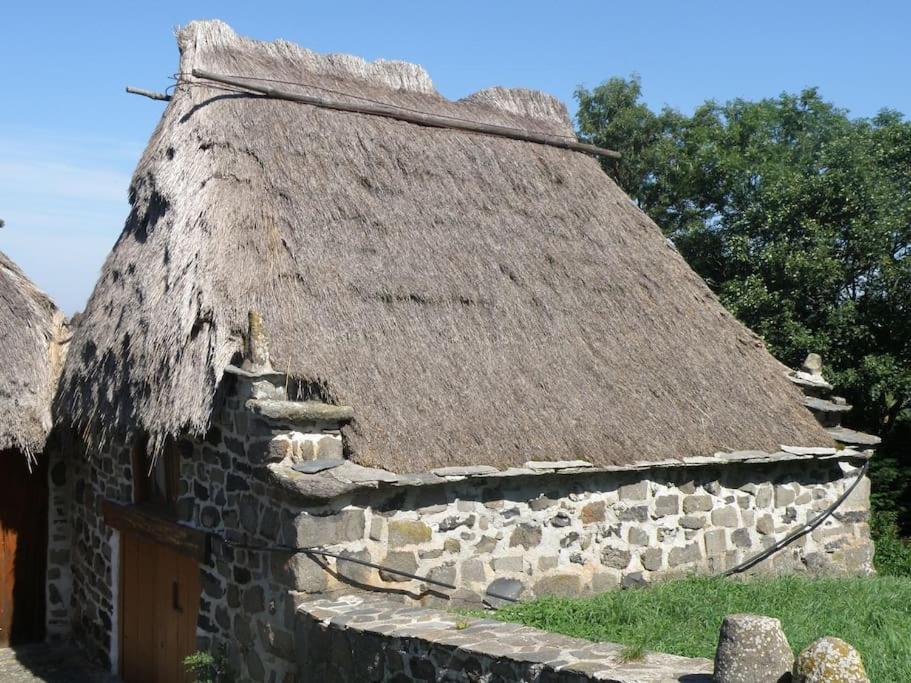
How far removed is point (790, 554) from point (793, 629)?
3.43m

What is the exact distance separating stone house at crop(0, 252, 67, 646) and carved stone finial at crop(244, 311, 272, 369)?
3961mm

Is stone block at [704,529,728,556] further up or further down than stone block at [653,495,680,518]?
further down

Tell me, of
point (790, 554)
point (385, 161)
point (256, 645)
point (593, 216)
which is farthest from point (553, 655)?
point (593, 216)

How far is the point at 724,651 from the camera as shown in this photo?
14.5ft

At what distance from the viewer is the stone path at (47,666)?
373 inches

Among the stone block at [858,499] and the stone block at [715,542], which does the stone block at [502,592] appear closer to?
the stone block at [715,542]

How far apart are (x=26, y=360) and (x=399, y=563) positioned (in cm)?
523

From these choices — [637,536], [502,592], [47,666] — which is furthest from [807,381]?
[47,666]

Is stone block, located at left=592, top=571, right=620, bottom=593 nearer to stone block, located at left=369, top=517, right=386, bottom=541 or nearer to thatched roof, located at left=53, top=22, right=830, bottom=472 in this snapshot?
thatched roof, located at left=53, top=22, right=830, bottom=472

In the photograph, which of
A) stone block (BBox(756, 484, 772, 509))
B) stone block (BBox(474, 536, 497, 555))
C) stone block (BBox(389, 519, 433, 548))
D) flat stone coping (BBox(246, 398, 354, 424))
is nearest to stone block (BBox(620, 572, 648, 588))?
stone block (BBox(474, 536, 497, 555))

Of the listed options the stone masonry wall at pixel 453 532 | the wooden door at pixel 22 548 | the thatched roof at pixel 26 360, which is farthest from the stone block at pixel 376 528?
the wooden door at pixel 22 548

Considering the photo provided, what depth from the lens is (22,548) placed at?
1065cm

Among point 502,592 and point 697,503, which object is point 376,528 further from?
point 697,503

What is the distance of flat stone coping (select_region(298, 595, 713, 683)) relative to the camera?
15.6ft
